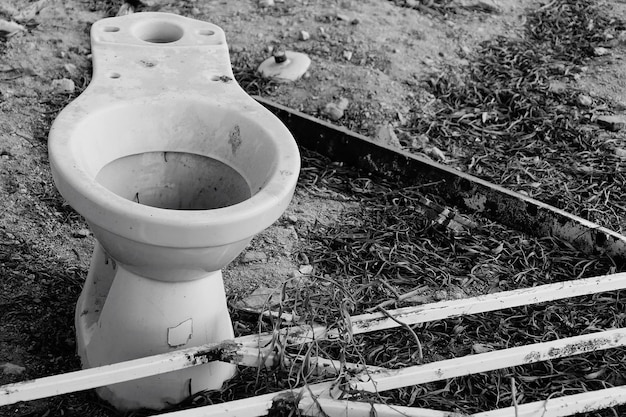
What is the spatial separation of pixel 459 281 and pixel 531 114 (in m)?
0.98

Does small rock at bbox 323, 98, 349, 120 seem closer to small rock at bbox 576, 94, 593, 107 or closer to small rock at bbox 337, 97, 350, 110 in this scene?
small rock at bbox 337, 97, 350, 110

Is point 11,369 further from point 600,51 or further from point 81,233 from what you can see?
point 600,51

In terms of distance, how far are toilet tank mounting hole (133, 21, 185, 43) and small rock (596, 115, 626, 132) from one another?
156 cm

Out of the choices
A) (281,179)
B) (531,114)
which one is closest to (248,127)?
(281,179)

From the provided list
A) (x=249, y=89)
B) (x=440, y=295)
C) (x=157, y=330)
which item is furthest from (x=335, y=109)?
(x=157, y=330)

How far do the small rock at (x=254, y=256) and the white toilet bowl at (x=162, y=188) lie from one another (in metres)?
0.34

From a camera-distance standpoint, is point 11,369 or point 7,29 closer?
point 11,369

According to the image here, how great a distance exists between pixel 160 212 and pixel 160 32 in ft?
2.68

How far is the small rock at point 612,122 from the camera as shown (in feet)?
9.89

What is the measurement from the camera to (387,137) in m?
2.84

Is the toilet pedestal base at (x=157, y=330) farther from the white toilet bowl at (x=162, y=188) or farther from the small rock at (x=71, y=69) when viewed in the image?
the small rock at (x=71, y=69)

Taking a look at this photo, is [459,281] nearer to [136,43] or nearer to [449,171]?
[449,171]

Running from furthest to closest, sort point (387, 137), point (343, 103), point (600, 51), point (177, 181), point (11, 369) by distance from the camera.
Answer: point (600, 51) → point (343, 103) → point (387, 137) → point (177, 181) → point (11, 369)

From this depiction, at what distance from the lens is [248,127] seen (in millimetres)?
1927
